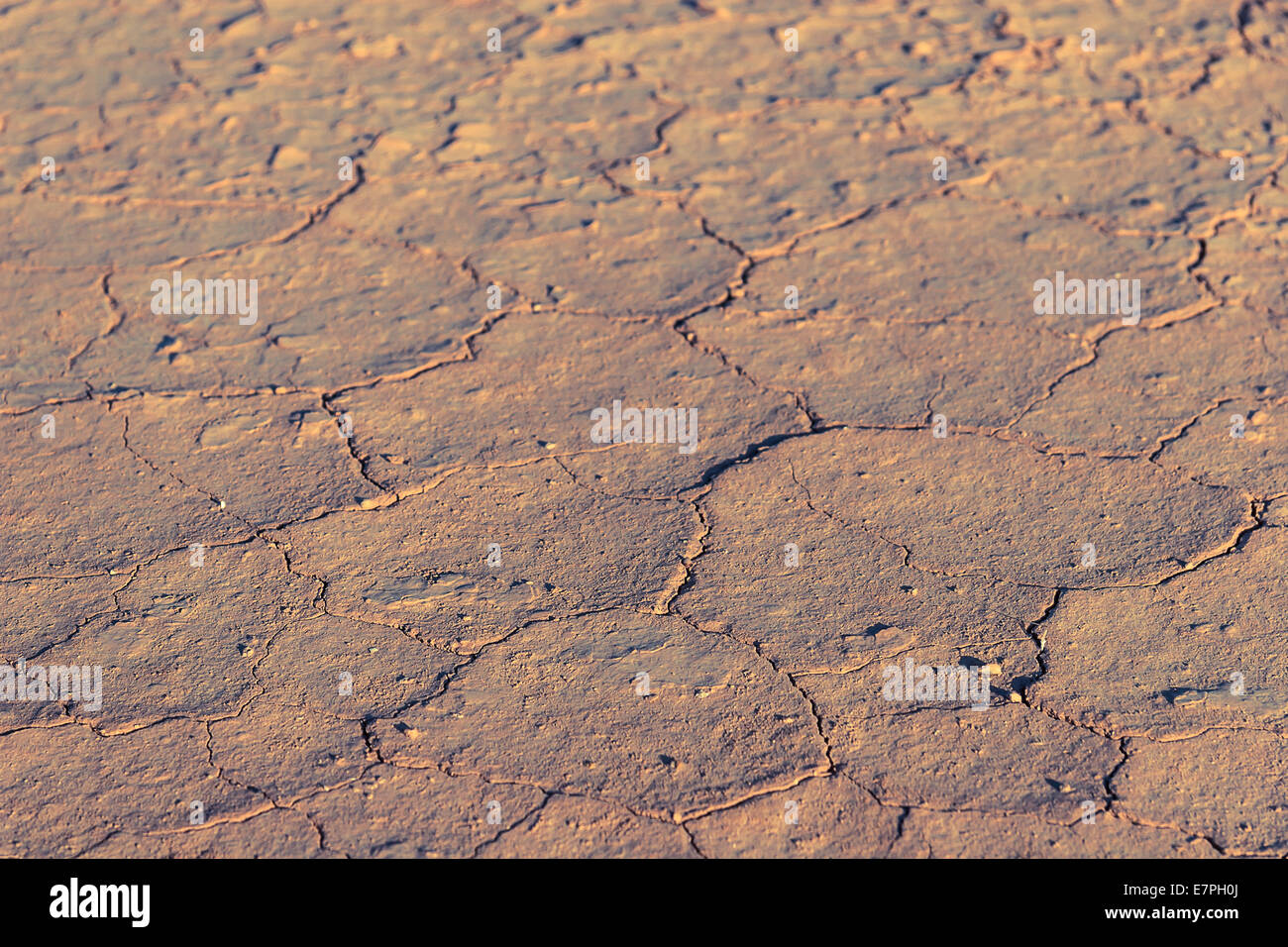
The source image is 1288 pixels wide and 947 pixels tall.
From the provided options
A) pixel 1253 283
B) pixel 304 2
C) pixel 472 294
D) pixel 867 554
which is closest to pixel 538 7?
pixel 304 2

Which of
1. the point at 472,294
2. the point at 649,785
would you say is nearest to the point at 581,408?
the point at 472,294

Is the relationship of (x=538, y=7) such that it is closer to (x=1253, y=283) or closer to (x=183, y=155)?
(x=183, y=155)

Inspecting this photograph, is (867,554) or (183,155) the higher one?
(183,155)

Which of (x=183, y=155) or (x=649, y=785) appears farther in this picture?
(x=183, y=155)

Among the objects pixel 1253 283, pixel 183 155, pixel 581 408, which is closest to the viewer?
pixel 581 408

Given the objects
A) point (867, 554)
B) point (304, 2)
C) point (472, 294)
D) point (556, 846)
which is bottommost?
point (556, 846)

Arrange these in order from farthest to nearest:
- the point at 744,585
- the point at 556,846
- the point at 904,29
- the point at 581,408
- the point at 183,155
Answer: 1. the point at 904,29
2. the point at 183,155
3. the point at 581,408
4. the point at 744,585
5. the point at 556,846
